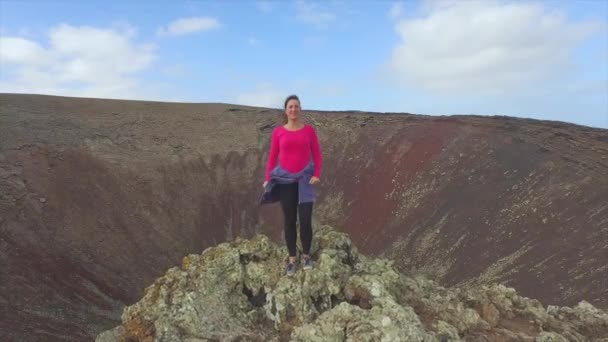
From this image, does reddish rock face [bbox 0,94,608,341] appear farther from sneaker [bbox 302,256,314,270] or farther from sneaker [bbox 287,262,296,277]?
sneaker [bbox 302,256,314,270]

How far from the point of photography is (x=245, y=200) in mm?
28734

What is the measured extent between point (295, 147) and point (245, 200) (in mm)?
21695

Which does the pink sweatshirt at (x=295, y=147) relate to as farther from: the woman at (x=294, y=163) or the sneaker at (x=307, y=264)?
the sneaker at (x=307, y=264)

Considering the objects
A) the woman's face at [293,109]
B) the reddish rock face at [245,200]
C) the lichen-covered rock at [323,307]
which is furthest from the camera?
the reddish rock face at [245,200]

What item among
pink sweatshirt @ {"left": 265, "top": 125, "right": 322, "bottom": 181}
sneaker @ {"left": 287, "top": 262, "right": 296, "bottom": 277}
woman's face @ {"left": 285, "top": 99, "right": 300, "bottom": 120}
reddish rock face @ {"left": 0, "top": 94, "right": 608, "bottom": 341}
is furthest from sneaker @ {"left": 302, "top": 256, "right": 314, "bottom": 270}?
reddish rock face @ {"left": 0, "top": 94, "right": 608, "bottom": 341}

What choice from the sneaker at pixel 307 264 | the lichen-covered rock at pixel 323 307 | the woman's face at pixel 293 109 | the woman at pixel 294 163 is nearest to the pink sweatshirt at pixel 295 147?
the woman at pixel 294 163

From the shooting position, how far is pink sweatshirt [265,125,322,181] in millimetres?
7422

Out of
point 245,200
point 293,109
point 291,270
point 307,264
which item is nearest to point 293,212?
point 307,264

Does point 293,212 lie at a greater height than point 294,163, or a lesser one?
lesser

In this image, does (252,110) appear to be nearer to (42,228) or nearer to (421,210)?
(421,210)

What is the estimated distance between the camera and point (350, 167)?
31.0 meters

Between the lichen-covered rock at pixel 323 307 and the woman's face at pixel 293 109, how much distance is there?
2801 mm

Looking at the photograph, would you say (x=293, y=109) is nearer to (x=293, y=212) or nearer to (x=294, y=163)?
(x=294, y=163)

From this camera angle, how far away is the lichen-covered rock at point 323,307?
699cm
